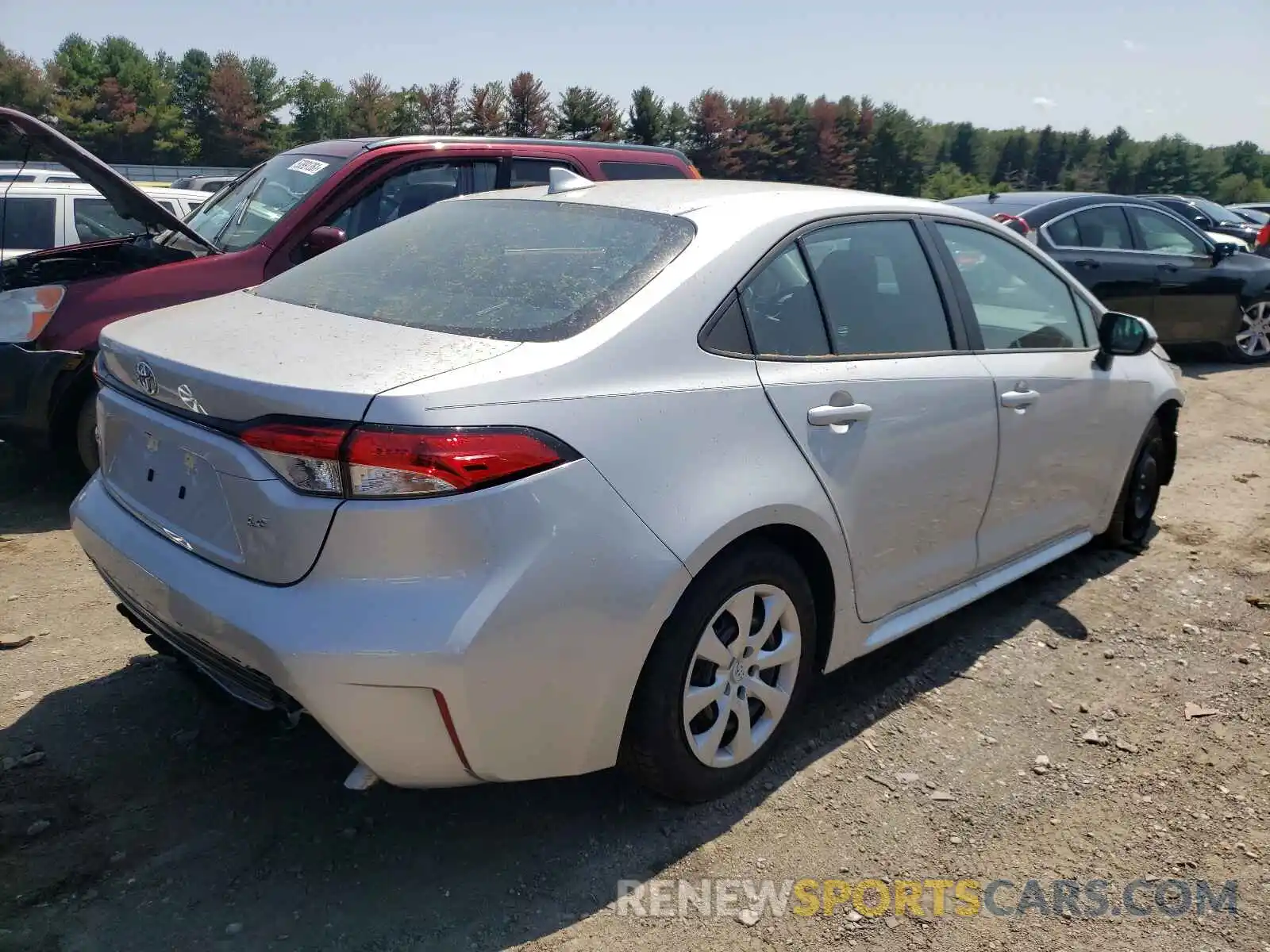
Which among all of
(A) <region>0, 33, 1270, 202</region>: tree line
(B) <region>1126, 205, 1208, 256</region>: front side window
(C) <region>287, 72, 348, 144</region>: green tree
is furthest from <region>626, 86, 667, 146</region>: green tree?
(B) <region>1126, 205, 1208, 256</region>: front side window

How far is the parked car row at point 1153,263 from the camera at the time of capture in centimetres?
944

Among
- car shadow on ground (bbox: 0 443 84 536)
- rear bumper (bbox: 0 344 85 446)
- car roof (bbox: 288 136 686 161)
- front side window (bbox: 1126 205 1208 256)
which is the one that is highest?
car roof (bbox: 288 136 686 161)

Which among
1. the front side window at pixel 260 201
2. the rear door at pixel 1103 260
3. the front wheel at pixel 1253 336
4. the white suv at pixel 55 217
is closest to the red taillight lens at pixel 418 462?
the front side window at pixel 260 201

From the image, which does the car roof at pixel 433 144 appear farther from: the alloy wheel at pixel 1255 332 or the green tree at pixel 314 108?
the green tree at pixel 314 108

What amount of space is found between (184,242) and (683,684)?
416cm

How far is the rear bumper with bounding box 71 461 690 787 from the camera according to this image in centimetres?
210

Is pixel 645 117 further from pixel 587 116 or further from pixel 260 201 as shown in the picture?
pixel 260 201

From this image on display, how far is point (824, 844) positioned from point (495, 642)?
113 cm

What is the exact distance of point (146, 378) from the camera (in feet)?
8.39

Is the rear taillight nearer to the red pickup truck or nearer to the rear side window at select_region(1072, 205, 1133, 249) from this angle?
the red pickup truck

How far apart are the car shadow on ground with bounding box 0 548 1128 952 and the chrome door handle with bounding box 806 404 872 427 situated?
1009 mm

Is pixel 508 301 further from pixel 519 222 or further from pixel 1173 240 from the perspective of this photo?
pixel 1173 240

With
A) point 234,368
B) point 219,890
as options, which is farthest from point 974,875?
point 234,368

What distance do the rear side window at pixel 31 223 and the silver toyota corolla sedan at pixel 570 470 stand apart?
582 centimetres
